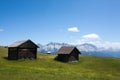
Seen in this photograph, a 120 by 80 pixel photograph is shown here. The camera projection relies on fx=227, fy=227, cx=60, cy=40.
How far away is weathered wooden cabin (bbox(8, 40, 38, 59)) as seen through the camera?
257ft

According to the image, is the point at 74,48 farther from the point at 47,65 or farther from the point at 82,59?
the point at 47,65

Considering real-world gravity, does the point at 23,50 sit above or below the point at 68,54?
above

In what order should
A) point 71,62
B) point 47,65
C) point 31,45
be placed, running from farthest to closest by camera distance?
point 71,62 < point 31,45 < point 47,65

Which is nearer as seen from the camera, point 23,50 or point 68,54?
point 23,50

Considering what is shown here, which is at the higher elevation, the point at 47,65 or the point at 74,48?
the point at 74,48

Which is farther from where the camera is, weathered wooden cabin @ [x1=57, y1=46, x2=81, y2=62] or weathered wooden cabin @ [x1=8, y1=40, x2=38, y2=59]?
weathered wooden cabin @ [x1=57, y1=46, x2=81, y2=62]

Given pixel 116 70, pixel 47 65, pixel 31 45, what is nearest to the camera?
pixel 47 65

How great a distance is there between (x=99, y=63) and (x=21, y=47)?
98.3ft

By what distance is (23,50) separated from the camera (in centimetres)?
8000

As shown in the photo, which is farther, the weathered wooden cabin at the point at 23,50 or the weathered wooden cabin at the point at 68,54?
the weathered wooden cabin at the point at 68,54

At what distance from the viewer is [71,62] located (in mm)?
88875

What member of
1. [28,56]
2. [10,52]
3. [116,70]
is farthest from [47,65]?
[116,70]

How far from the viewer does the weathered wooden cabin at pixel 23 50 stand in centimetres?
7844

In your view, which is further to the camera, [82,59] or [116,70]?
[82,59]
